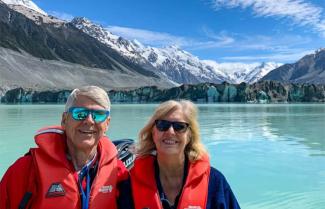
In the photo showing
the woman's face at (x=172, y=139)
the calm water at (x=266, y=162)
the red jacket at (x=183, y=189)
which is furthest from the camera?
the calm water at (x=266, y=162)

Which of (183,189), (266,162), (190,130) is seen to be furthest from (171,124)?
(266,162)

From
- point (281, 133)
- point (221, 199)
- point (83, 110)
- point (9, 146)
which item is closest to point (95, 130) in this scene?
point (83, 110)

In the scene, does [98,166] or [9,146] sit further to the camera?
[9,146]

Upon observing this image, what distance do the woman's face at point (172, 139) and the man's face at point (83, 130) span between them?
47cm

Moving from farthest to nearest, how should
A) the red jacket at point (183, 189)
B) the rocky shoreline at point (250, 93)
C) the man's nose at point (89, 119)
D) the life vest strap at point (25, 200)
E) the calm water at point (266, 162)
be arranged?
the rocky shoreline at point (250, 93), the calm water at point (266, 162), the man's nose at point (89, 119), the red jacket at point (183, 189), the life vest strap at point (25, 200)

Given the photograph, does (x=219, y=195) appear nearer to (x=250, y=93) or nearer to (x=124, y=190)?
(x=124, y=190)

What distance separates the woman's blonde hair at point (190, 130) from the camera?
3315 mm

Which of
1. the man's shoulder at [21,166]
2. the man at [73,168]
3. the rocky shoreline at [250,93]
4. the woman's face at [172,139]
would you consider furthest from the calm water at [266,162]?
the rocky shoreline at [250,93]

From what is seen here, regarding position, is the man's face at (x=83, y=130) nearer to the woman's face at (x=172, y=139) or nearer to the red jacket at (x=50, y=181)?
the red jacket at (x=50, y=181)

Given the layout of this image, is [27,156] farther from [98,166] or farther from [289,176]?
[289,176]

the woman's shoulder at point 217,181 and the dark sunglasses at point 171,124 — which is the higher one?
the dark sunglasses at point 171,124

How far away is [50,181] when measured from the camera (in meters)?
2.92

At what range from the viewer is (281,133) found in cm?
2192

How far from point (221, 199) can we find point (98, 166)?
0.94 metres
